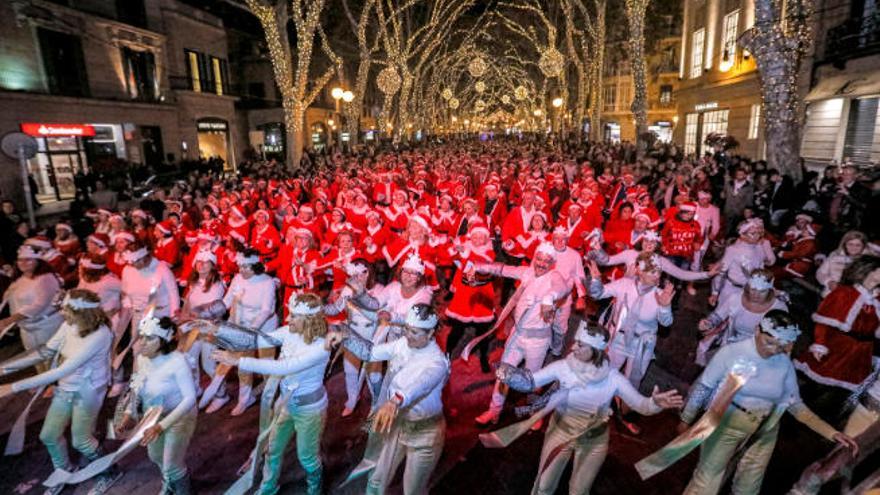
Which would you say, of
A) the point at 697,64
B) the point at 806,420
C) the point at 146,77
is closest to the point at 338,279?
the point at 806,420

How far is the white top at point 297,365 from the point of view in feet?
11.8

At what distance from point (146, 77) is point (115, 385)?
26.3m

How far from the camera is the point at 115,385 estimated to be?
600 cm

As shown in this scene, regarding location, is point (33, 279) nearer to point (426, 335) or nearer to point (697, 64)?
point (426, 335)

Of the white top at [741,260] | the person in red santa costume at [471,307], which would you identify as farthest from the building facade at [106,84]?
the white top at [741,260]

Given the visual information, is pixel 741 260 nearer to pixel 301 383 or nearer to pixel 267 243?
pixel 301 383

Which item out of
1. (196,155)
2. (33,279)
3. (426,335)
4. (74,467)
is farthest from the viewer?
(196,155)

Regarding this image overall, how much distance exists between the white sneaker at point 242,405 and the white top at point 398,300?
6.62 feet

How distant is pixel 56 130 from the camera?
2038cm

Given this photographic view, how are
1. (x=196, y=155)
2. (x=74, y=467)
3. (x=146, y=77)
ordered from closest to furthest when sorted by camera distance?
(x=74, y=467)
(x=146, y=77)
(x=196, y=155)

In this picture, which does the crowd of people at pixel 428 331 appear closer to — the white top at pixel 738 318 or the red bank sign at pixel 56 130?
the white top at pixel 738 318

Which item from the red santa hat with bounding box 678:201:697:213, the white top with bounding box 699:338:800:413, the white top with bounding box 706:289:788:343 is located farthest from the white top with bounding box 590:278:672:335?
the red santa hat with bounding box 678:201:697:213

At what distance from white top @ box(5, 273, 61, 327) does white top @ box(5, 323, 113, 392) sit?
150 cm

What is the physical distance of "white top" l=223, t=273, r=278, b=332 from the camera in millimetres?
5164
